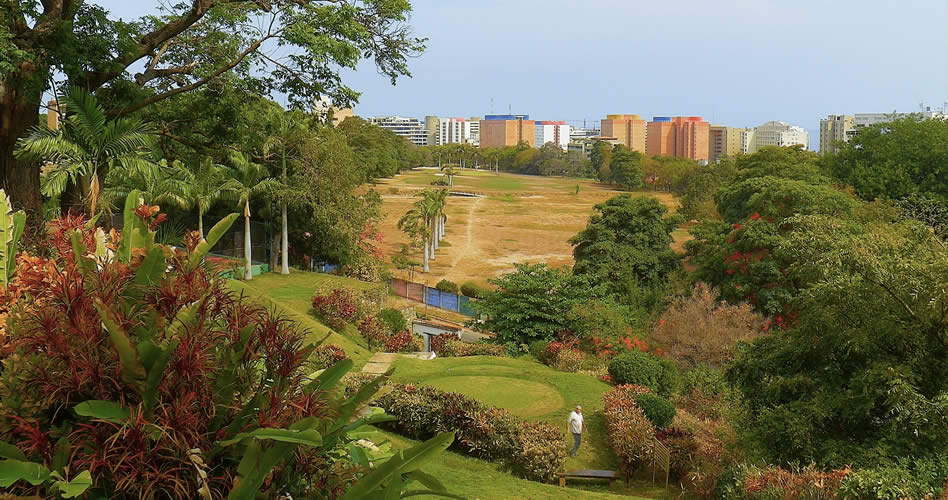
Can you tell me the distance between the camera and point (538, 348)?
68.4 ft

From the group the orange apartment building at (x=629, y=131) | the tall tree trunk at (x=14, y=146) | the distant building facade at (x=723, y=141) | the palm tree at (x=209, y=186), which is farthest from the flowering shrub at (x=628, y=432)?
the orange apartment building at (x=629, y=131)

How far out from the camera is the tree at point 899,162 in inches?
1374

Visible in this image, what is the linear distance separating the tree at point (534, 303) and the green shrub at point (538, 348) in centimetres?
80

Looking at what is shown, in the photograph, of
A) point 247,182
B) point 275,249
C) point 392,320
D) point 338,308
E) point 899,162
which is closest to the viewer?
point 338,308

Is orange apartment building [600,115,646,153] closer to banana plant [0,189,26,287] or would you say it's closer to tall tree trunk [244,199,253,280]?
tall tree trunk [244,199,253,280]

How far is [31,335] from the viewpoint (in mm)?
2746

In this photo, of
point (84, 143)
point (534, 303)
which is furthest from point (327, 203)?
point (84, 143)

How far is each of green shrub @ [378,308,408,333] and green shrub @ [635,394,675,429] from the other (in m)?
10.3

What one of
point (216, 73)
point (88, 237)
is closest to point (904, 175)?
point (216, 73)

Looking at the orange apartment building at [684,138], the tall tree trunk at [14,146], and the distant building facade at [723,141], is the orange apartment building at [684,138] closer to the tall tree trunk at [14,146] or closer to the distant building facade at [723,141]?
the distant building facade at [723,141]

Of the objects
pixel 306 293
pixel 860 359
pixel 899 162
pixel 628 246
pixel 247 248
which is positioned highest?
pixel 899 162

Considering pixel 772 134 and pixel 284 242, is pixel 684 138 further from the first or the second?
pixel 284 242

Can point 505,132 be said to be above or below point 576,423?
above

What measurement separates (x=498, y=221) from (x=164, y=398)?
64.7m
